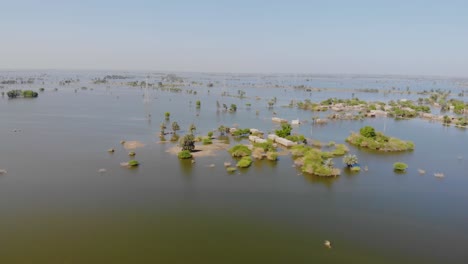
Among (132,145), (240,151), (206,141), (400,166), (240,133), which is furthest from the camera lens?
(240,133)

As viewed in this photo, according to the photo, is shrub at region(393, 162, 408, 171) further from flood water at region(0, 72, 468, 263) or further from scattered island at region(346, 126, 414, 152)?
scattered island at region(346, 126, 414, 152)

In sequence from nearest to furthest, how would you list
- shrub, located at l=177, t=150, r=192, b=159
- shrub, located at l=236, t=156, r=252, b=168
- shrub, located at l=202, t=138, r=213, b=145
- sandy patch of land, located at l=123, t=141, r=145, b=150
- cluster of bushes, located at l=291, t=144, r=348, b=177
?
cluster of bushes, located at l=291, t=144, r=348, b=177
shrub, located at l=236, t=156, r=252, b=168
shrub, located at l=177, t=150, r=192, b=159
sandy patch of land, located at l=123, t=141, r=145, b=150
shrub, located at l=202, t=138, r=213, b=145

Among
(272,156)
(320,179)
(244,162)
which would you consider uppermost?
Answer: (272,156)

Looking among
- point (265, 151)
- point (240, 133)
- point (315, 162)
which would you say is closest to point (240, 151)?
point (265, 151)

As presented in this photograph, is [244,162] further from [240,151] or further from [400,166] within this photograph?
[400,166]

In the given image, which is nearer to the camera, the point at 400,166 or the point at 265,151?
the point at 400,166

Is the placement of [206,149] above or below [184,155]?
below

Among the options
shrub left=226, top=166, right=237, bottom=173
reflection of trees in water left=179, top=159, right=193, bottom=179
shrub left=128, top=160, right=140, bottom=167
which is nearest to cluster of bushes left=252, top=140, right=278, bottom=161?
shrub left=226, top=166, right=237, bottom=173
